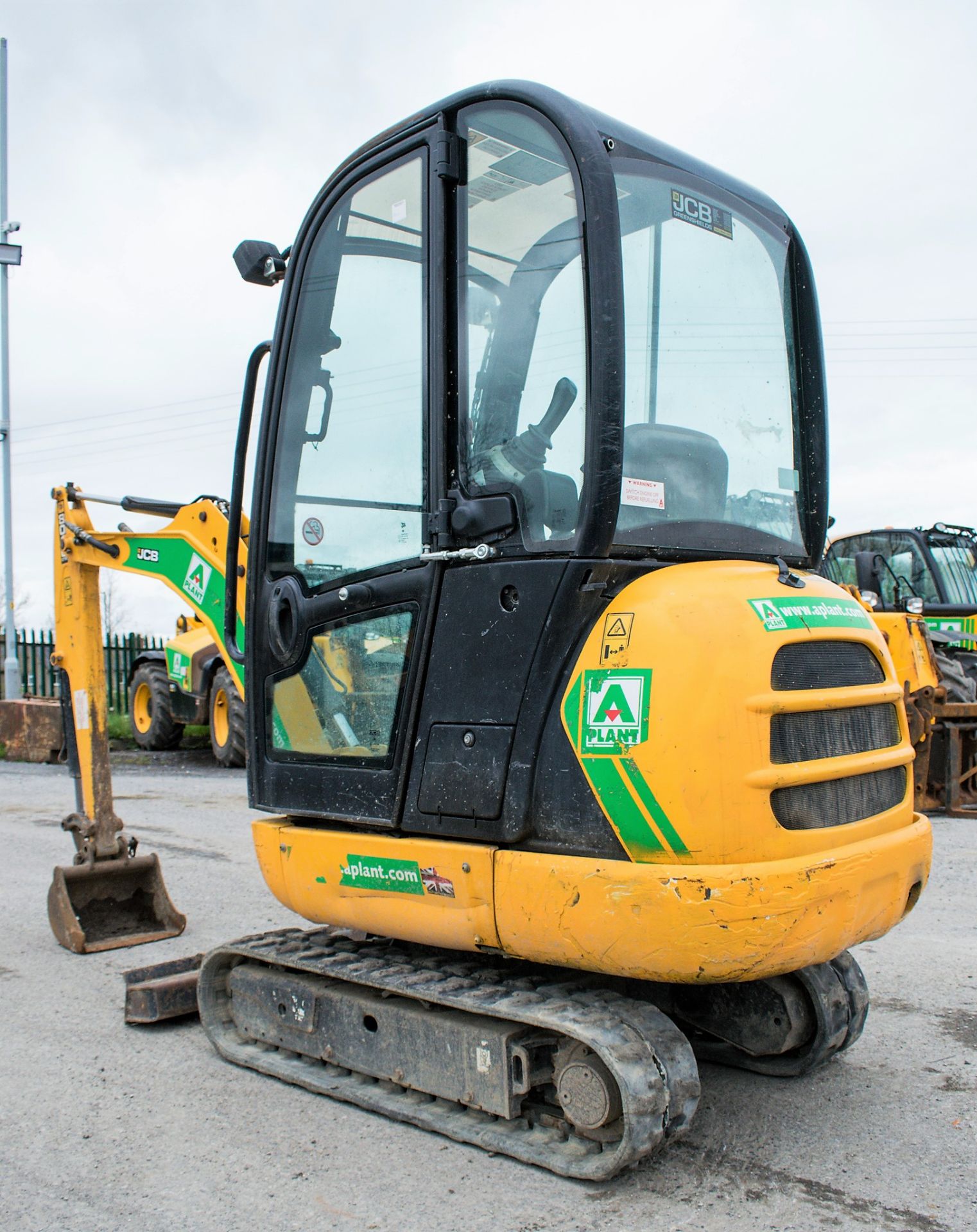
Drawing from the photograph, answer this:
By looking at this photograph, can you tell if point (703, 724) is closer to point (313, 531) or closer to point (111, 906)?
point (313, 531)

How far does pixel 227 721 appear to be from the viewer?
13.8 m

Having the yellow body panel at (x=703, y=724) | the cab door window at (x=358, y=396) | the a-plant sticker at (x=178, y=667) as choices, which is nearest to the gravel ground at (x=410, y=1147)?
the yellow body panel at (x=703, y=724)

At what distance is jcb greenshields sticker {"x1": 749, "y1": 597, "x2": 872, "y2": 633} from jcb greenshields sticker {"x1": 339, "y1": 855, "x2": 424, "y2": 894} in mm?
1186

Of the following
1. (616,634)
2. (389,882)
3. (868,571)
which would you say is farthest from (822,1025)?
(868,571)

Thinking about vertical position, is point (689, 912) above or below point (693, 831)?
below

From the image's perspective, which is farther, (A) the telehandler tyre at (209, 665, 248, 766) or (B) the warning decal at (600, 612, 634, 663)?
(A) the telehandler tyre at (209, 665, 248, 766)

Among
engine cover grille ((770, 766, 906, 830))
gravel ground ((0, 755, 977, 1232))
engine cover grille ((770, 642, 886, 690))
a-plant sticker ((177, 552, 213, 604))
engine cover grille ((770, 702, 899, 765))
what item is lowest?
gravel ground ((0, 755, 977, 1232))

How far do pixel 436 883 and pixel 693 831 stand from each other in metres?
0.81

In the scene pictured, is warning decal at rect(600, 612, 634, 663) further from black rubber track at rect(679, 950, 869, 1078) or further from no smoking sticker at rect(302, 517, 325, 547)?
black rubber track at rect(679, 950, 869, 1078)

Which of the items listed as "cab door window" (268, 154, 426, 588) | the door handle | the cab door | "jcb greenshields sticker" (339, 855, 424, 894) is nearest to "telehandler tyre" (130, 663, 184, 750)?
the door handle

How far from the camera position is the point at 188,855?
7.81 metres

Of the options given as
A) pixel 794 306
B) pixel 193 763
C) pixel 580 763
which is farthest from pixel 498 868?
pixel 193 763

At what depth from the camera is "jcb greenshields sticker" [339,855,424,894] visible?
126 inches

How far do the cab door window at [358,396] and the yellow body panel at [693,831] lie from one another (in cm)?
84
